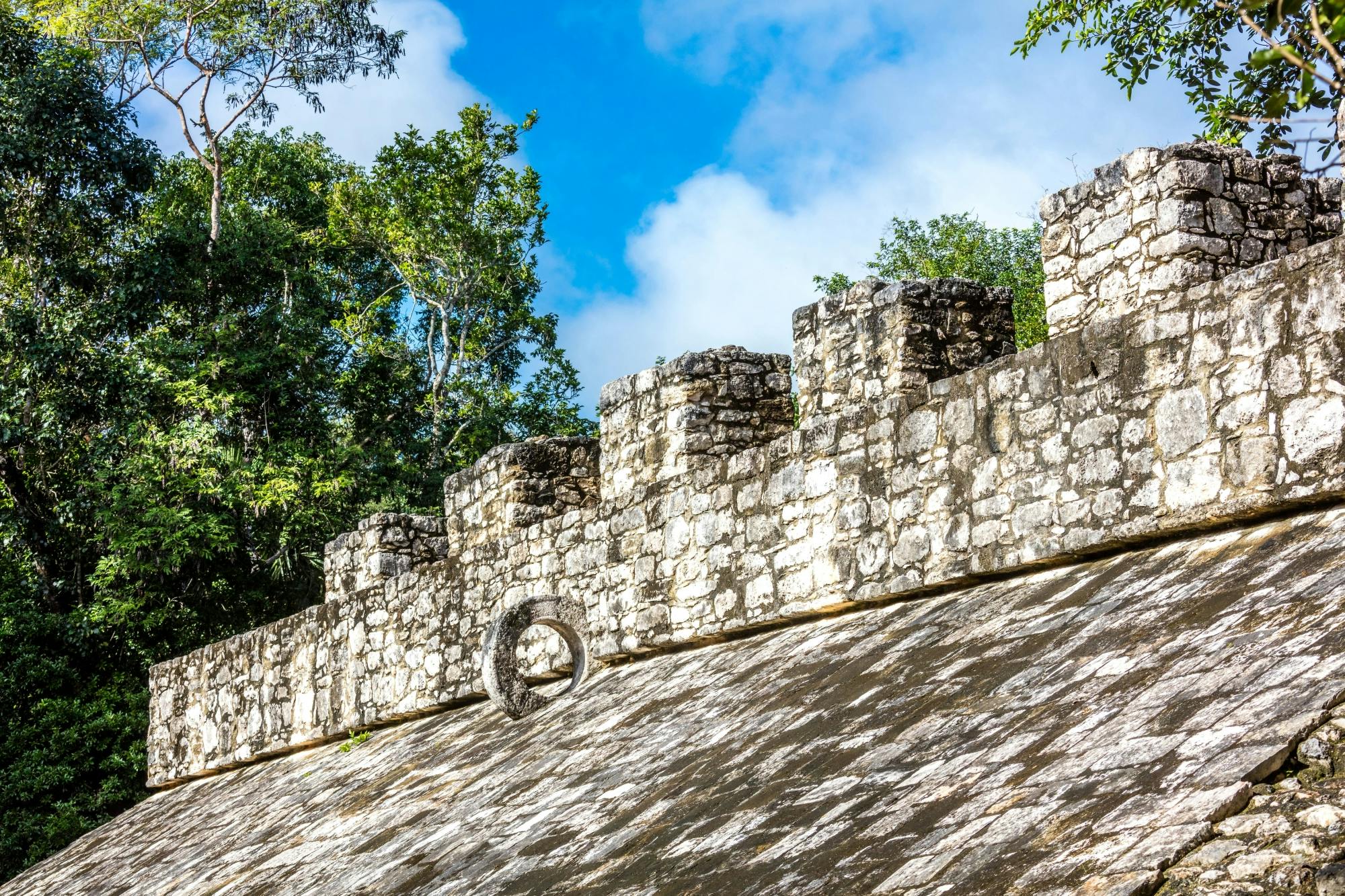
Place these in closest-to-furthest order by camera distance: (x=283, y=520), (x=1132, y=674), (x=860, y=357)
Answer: (x=1132, y=674), (x=860, y=357), (x=283, y=520)

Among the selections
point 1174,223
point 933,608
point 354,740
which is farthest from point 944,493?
point 354,740

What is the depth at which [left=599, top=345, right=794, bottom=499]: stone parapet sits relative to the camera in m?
7.84

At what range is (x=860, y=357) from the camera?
669 cm

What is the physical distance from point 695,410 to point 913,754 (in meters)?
3.85

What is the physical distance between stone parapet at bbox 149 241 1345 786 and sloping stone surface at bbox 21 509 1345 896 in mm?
157

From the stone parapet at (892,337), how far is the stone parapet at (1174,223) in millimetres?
789

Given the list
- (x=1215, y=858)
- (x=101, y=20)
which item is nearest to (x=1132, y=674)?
(x=1215, y=858)

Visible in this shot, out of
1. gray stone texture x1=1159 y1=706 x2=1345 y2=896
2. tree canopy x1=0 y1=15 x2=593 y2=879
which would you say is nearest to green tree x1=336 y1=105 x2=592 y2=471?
tree canopy x1=0 y1=15 x2=593 y2=879

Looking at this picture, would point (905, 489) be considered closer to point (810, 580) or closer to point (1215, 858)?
point (810, 580)

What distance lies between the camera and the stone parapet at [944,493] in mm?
4648

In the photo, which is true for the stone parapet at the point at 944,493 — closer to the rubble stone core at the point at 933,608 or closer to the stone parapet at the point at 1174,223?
the rubble stone core at the point at 933,608

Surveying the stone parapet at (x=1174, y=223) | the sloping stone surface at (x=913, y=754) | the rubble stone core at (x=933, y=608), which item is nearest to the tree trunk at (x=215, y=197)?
the rubble stone core at (x=933, y=608)

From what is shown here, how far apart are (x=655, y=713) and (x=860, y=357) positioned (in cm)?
192

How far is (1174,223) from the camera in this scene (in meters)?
5.31
